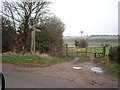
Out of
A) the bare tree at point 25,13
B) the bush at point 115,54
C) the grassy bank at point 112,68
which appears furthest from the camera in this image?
the bare tree at point 25,13

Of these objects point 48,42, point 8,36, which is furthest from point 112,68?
point 8,36

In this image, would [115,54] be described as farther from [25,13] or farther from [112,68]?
[25,13]

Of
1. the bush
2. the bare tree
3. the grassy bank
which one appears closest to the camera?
the grassy bank

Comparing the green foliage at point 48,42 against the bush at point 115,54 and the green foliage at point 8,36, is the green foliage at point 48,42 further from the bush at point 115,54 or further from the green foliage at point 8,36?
the bush at point 115,54

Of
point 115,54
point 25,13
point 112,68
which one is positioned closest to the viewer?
point 112,68

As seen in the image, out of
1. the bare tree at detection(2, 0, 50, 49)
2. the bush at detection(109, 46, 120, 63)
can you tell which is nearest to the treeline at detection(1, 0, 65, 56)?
the bare tree at detection(2, 0, 50, 49)

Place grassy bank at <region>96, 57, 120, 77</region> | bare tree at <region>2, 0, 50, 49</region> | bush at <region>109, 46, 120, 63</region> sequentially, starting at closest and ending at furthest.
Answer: grassy bank at <region>96, 57, 120, 77</region> → bush at <region>109, 46, 120, 63</region> → bare tree at <region>2, 0, 50, 49</region>

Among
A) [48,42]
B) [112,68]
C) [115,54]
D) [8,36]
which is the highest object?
[8,36]

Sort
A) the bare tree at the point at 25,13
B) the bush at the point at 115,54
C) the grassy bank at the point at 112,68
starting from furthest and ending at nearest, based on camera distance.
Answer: the bare tree at the point at 25,13 < the bush at the point at 115,54 < the grassy bank at the point at 112,68

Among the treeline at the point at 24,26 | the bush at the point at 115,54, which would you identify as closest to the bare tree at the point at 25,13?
the treeline at the point at 24,26

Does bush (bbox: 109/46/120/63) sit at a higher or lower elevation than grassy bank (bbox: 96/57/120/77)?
higher

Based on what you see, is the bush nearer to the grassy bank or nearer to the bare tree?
the grassy bank

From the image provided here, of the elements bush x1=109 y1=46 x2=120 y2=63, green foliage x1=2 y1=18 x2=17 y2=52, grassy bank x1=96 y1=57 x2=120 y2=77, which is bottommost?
grassy bank x1=96 y1=57 x2=120 y2=77

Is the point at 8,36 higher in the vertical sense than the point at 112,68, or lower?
higher
